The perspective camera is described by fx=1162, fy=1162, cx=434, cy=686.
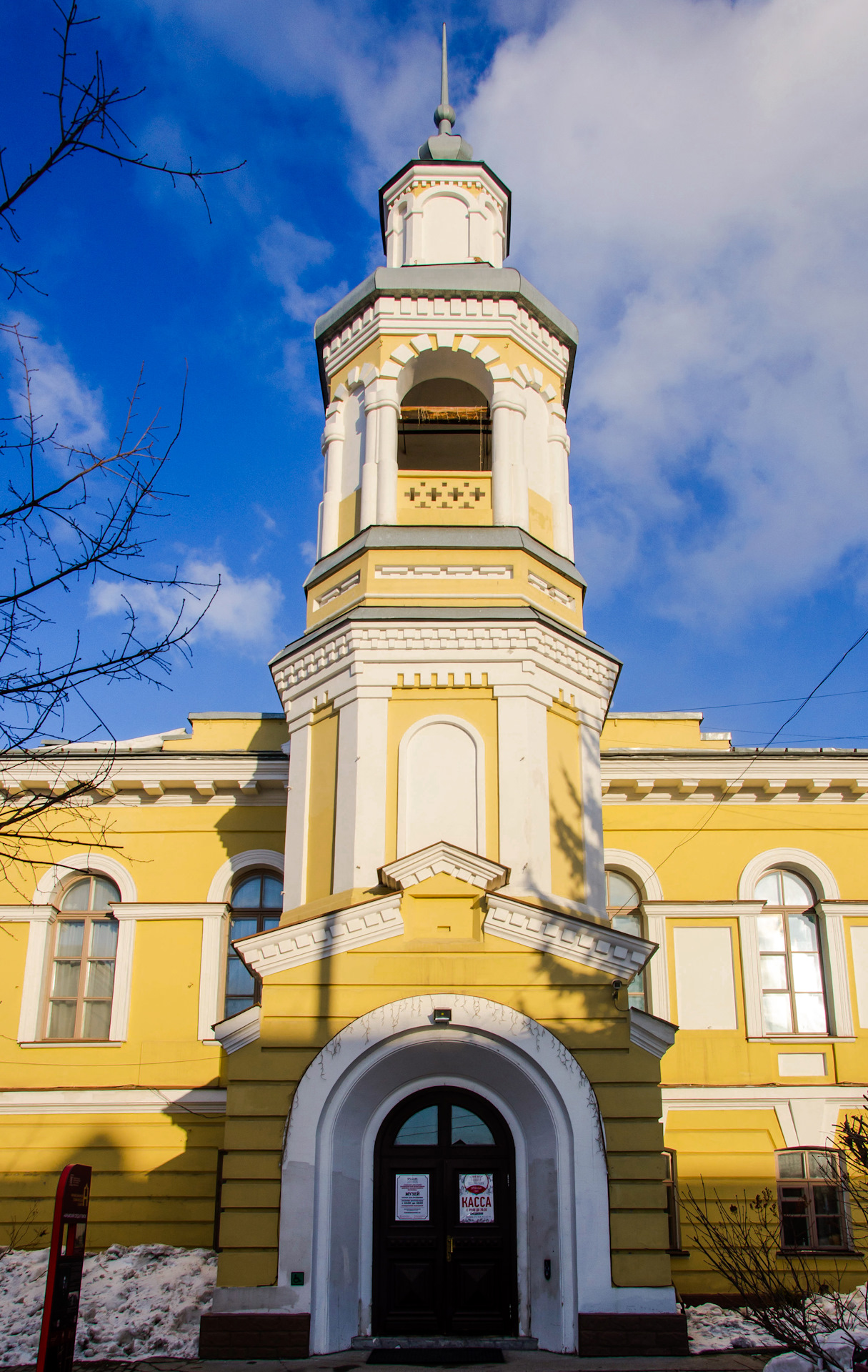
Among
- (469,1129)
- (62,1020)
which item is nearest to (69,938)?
(62,1020)

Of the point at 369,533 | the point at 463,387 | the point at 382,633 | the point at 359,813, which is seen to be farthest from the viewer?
the point at 463,387

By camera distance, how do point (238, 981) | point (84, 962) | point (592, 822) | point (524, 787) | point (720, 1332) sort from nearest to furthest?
point (720, 1332) → point (524, 787) → point (592, 822) → point (238, 981) → point (84, 962)

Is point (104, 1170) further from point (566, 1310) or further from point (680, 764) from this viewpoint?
point (680, 764)

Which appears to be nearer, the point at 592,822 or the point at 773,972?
the point at 592,822

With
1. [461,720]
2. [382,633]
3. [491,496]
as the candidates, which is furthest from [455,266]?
[461,720]

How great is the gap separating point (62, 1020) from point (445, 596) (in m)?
7.74

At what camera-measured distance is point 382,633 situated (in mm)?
13898

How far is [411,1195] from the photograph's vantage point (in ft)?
38.5

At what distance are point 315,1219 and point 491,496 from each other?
9.08 m

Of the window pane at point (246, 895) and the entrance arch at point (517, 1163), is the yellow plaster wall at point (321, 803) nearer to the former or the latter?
the entrance arch at point (517, 1163)

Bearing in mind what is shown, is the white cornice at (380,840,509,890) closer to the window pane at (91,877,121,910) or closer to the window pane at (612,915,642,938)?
the window pane at (612,915,642,938)

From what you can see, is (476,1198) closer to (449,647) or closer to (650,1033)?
(650,1033)

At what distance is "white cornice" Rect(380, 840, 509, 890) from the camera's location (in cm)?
1180

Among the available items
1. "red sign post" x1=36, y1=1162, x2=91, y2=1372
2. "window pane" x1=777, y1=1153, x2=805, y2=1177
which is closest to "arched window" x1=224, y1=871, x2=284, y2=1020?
"red sign post" x1=36, y1=1162, x2=91, y2=1372
